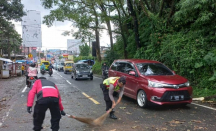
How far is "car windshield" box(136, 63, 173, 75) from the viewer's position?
7837 millimetres

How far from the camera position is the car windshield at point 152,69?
25.7 ft

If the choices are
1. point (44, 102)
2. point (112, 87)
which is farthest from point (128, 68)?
point (44, 102)

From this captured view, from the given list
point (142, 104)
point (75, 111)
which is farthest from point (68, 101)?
point (142, 104)

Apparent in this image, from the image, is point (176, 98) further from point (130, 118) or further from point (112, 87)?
point (112, 87)

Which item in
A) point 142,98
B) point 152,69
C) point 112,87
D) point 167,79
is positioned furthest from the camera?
point 152,69

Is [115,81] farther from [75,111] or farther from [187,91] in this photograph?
[187,91]

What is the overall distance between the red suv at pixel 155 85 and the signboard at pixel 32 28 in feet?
71.4

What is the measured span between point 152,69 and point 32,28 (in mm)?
23040

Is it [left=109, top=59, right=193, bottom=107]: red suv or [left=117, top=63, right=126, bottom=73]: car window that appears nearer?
[left=109, top=59, right=193, bottom=107]: red suv

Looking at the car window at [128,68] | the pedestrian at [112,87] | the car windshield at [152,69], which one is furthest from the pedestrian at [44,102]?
the car window at [128,68]

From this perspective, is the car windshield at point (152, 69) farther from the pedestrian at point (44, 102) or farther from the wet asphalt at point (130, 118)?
the pedestrian at point (44, 102)

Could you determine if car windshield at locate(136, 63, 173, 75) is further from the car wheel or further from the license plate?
the license plate

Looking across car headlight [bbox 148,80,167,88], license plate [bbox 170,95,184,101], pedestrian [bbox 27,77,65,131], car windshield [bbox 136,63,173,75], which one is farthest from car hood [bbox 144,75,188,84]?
pedestrian [bbox 27,77,65,131]

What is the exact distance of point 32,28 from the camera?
27375 millimetres
